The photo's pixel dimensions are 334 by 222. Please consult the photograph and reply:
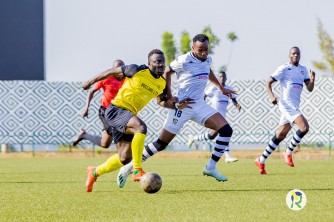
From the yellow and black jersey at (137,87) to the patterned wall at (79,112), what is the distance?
22.3m

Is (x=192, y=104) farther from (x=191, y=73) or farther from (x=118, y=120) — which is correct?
(x=118, y=120)

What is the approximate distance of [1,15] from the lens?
1807 inches

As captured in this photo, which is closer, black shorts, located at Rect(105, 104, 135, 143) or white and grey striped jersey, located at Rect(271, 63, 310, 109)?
black shorts, located at Rect(105, 104, 135, 143)

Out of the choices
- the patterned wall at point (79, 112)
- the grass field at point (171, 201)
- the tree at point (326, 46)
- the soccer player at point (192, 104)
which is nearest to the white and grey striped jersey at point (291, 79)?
the grass field at point (171, 201)

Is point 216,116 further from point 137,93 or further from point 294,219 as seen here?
point 294,219

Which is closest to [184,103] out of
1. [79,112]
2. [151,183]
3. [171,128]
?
[171,128]

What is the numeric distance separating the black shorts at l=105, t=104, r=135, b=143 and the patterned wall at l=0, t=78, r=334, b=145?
73.0ft

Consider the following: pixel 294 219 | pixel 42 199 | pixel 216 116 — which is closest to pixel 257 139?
pixel 216 116

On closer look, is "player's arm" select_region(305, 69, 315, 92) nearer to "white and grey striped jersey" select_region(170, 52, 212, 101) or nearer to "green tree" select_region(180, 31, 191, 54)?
"white and grey striped jersey" select_region(170, 52, 212, 101)

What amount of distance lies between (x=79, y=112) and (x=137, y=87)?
2325 centimetres

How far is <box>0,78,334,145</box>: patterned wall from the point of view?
33844 mm

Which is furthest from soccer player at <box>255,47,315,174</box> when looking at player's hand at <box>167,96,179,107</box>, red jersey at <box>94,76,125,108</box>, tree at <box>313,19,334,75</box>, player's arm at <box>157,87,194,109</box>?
tree at <box>313,19,334,75</box>

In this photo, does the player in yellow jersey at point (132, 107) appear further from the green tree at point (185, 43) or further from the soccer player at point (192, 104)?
the green tree at point (185, 43)

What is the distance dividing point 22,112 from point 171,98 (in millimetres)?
23174
